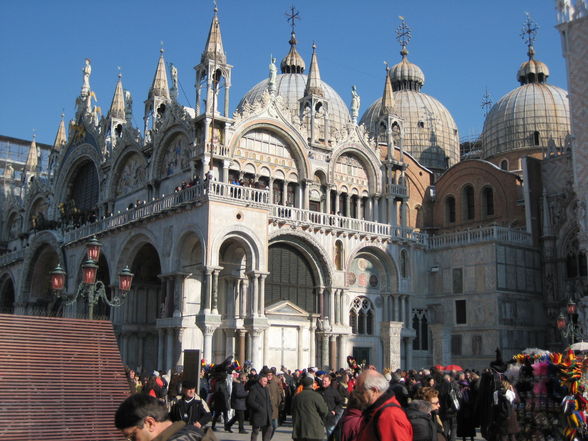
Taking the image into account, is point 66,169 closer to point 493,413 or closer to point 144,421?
point 493,413

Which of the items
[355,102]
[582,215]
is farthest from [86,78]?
[582,215]

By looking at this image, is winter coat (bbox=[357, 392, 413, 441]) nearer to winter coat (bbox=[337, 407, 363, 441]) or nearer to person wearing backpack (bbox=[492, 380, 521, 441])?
winter coat (bbox=[337, 407, 363, 441])

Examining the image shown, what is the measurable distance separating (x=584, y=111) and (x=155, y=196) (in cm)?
1869

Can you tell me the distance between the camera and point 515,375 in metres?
11.2

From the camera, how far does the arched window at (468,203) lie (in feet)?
130

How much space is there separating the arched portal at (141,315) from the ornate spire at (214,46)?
8161mm

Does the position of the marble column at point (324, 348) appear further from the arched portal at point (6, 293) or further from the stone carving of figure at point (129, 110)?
the arched portal at point (6, 293)

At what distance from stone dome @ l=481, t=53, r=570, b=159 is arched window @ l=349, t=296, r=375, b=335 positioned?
18.5 meters

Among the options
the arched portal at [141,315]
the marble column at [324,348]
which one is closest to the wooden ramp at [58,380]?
the marble column at [324,348]

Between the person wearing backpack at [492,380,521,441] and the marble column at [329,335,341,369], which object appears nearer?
the person wearing backpack at [492,380,521,441]

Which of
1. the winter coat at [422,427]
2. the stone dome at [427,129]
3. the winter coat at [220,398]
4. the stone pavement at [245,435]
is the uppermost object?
the stone dome at [427,129]

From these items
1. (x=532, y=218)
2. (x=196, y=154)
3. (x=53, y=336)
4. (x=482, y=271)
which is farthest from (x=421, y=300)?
(x=53, y=336)

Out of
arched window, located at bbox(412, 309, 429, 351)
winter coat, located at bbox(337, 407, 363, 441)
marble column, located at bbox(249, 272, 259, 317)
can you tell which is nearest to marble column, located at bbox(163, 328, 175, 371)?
marble column, located at bbox(249, 272, 259, 317)

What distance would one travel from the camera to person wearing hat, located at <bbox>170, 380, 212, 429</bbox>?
31.9 ft
